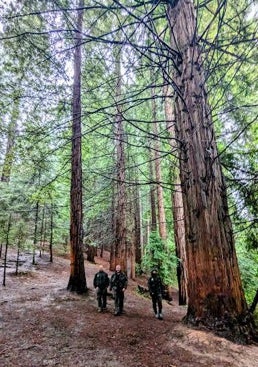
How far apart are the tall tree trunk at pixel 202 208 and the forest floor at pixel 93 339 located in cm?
35

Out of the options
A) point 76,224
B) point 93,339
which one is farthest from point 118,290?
point 76,224

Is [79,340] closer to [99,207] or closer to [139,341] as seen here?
[139,341]

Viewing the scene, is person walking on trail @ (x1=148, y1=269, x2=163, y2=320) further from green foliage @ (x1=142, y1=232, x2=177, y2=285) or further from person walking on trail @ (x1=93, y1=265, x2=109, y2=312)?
green foliage @ (x1=142, y1=232, x2=177, y2=285)

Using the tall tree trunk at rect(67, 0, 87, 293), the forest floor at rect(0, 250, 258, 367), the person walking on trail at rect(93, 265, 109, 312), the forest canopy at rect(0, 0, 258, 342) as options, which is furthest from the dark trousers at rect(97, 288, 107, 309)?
the forest canopy at rect(0, 0, 258, 342)

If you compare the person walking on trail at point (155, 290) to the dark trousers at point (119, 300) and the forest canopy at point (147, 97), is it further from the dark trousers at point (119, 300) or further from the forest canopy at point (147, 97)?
the forest canopy at point (147, 97)

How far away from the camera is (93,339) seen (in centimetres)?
500

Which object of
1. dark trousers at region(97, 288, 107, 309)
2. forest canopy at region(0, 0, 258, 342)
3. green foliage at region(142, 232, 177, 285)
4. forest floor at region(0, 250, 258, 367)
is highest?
forest canopy at region(0, 0, 258, 342)

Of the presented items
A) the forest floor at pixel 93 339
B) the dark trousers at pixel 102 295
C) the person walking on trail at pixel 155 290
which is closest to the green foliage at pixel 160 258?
the forest floor at pixel 93 339

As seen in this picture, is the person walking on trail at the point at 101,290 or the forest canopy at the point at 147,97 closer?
the forest canopy at the point at 147,97

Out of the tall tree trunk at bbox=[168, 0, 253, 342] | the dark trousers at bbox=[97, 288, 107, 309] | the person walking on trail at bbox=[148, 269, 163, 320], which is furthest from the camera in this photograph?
the dark trousers at bbox=[97, 288, 107, 309]

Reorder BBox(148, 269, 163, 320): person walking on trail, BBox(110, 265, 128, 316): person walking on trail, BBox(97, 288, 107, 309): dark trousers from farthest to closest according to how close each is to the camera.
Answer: BBox(97, 288, 107, 309): dark trousers < BBox(148, 269, 163, 320): person walking on trail < BBox(110, 265, 128, 316): person walking on trail

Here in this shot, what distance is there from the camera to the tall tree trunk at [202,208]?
3740mm

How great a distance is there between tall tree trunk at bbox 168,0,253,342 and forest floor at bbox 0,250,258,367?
35 cm

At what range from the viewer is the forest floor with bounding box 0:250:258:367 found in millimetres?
3588
